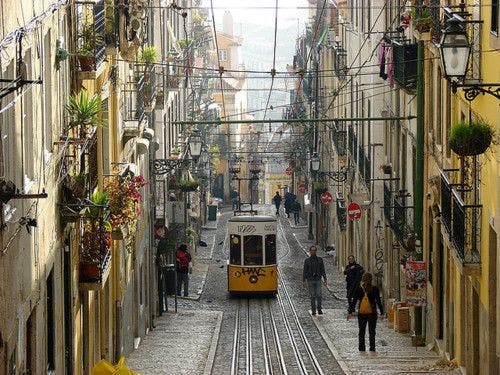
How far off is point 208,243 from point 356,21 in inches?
719

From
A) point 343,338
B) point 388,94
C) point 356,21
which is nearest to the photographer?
point 343,338

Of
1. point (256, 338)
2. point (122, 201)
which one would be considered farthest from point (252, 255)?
point (122, 201)

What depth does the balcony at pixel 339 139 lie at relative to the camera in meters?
43.8

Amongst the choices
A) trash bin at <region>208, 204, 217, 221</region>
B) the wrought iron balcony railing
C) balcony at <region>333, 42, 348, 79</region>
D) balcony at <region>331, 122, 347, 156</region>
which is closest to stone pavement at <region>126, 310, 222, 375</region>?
the wrought iron balcony railing

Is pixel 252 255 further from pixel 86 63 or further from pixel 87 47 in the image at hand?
pixel 86 63

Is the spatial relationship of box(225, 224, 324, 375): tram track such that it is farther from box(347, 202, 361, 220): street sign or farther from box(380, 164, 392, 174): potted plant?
box(380, 164, 392, 174): potted plant

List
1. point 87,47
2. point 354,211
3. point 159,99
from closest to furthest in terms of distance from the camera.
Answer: point 87,47, point 159,99, point 354,211

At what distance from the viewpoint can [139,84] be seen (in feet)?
90.6

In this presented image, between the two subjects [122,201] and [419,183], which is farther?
[419,183]

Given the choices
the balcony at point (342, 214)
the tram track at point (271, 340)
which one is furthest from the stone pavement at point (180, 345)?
the balcony at point (342, 214)

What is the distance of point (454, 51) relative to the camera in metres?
Answer: 12.7

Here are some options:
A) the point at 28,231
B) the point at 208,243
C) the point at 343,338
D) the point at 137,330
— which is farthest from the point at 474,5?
the point at 208,243

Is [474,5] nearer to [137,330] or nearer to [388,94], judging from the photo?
[137,330]

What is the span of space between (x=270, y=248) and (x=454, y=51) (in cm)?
2257
